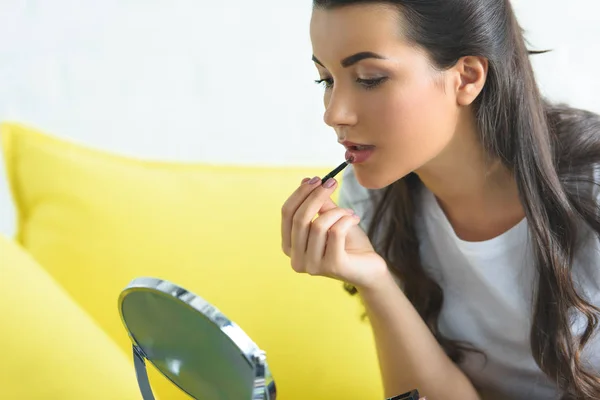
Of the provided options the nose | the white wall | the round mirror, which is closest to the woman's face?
the nose

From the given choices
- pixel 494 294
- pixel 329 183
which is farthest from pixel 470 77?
pixel 494 294

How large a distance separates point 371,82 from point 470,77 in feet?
0.44

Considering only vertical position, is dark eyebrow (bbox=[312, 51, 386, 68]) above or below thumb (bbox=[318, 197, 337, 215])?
above

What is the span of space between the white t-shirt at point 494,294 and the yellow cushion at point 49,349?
483mm

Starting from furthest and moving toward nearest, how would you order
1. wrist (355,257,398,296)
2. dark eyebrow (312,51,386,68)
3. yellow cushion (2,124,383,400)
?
Result: yellow cushion (2,124,383,400), wrist (355,257,398,296), dark eyebrow (312,51,386,68)

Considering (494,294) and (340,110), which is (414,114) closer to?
(340,110)

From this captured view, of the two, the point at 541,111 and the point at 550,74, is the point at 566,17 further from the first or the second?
the point at 541,111

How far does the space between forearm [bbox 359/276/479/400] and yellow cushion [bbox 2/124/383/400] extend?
16cm

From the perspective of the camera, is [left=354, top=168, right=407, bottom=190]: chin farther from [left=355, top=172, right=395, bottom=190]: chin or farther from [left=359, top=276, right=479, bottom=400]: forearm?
[left=359, top=276, right=479, bottom=400]: forearm

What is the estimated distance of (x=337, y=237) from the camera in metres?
0.99

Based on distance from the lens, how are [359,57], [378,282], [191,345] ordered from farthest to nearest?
[378,282] → [359,57] → [191,345]

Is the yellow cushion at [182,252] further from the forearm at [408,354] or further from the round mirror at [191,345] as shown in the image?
the round mirror at [191,345]

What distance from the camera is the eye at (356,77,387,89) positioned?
981mm

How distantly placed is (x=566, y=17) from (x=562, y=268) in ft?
3.23
